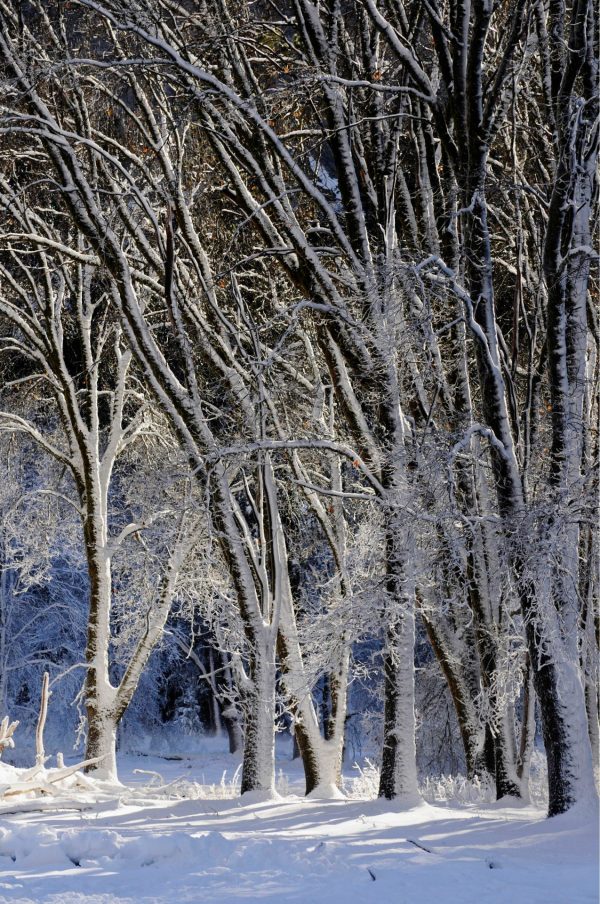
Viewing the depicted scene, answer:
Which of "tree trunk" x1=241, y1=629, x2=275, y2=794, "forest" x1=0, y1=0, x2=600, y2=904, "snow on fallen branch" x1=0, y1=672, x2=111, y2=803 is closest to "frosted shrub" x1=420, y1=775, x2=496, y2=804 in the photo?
"forest" x1=0, y1=0, x2=600, y2=904

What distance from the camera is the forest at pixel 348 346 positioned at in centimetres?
777

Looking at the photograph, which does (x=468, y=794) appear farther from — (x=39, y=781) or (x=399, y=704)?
(x=39, y=781)

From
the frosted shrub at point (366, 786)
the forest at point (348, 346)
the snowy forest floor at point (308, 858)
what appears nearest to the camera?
the snowy forest floor at point (308, 858)

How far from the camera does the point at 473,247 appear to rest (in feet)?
27.4

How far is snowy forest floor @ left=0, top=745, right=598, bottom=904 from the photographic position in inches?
214

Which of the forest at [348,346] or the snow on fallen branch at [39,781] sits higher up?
the forest at [348,346]

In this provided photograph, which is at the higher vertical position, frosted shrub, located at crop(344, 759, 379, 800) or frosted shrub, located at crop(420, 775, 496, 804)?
frosted shrub, located at crop(420, 775, 496, 804)

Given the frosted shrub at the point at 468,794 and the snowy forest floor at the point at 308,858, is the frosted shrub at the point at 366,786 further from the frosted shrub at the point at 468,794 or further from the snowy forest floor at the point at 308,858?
the snowy forest floor at the point at 308,858

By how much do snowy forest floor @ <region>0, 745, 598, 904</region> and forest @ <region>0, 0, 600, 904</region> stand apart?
0.17 metres

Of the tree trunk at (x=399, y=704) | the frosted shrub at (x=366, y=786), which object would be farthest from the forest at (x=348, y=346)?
the frosted shrub at (x=366, y=786)

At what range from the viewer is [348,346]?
364 inches

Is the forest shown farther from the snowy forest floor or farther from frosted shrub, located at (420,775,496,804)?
frosted shrub, located at (420,775,496,804)

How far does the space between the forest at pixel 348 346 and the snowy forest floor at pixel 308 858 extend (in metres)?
0.17

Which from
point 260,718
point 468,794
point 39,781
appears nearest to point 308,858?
point 260,718
